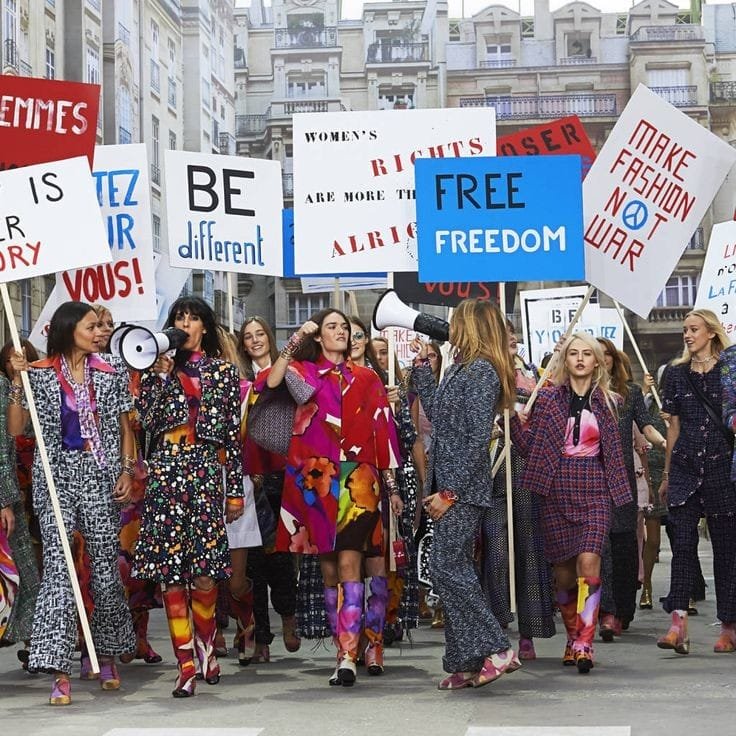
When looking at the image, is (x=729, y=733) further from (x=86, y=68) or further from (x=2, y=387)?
(x=86, y=68)

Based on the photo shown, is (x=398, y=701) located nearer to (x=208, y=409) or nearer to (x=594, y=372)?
(x=208, y=409)

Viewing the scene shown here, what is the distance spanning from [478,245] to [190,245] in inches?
117

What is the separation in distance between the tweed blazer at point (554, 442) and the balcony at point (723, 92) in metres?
50.8

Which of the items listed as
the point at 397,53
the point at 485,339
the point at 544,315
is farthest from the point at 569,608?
the point at 397,53

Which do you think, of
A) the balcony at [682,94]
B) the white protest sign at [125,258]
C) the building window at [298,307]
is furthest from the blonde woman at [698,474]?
the balcony at [682,94]

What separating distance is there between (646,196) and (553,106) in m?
49.0

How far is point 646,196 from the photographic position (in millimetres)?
9836

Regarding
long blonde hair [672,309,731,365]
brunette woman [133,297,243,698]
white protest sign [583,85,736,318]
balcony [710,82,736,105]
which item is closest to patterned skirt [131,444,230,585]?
brunette woman [133,297,243,698]

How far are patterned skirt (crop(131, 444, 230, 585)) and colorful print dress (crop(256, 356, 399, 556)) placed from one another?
422mm

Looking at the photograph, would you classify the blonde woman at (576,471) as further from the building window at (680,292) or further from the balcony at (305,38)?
the balcony at (305,38)

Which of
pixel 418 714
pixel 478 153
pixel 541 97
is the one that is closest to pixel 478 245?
pixel 478 153

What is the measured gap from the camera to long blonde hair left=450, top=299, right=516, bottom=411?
7598 mm

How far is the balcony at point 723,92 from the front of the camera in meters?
57.2

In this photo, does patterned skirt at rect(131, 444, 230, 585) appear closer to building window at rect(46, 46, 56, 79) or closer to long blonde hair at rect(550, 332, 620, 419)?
long blonde hair at rect(550, 332, 620, 419)
